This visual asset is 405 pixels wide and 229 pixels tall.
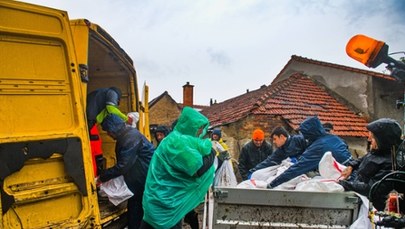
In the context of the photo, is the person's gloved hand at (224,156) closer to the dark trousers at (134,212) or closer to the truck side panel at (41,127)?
the dark trousers at (134,212)

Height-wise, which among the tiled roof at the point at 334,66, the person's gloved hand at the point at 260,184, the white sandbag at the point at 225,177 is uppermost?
the tiled roof at the point at 334,66

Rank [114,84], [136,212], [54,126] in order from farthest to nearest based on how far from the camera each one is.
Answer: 1. [114,84]
2. [136,212]
3. [54,126]

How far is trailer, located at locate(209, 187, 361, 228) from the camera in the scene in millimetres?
3213

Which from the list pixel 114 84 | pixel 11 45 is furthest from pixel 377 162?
pixel 114 84

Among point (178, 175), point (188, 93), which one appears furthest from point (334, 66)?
point (178, 175)

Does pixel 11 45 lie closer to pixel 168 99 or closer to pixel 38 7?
pixel 38 7

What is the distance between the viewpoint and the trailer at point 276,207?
3.21 metres

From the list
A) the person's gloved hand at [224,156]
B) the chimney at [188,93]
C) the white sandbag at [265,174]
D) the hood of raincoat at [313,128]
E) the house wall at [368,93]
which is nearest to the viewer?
Result: the hood of raincoat at [313,128]

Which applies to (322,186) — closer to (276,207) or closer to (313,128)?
(276,207)

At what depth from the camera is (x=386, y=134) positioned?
314cm

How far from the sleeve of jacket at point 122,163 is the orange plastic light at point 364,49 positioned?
8.52ft

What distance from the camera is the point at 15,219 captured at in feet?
8.65

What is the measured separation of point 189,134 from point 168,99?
22503mm

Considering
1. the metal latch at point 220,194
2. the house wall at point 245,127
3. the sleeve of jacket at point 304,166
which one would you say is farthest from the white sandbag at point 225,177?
the house wall at point 245,127
